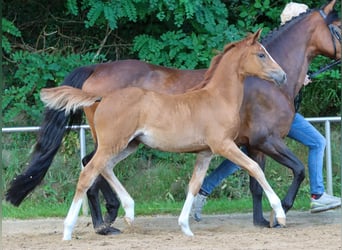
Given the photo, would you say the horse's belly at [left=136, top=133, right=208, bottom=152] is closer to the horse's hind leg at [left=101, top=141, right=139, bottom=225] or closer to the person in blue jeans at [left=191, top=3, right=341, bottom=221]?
the horse's hind leg at [left=101, top=141, right=139, bottom=225]

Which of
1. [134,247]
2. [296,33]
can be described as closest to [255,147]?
[296,33]

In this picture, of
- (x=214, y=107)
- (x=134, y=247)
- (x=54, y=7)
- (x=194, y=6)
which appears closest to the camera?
(x=134, y=247)

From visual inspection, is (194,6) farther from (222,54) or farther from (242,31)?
(222,54)

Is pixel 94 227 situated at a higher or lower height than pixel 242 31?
lower

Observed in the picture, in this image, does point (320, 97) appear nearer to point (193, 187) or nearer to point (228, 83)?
point (228, 83)

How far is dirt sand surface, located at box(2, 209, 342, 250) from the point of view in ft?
22.3

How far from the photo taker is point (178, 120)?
292 inches

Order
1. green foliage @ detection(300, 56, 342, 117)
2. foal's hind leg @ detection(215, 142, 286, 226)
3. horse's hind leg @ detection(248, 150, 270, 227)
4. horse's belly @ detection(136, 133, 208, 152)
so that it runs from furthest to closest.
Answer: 1. green foliage @ detection(300, 56, 342, 117)
2. horse's hind leg @ detection(248, 150, 270, 227)
3. horse's belly @ detection(136, 133, 208, 152)
4. foal's hind leg @ detection(215, 142, 286, 226)

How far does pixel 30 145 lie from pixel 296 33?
167 inches

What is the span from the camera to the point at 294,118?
8391 millimetres

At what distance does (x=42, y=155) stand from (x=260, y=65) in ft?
7.23

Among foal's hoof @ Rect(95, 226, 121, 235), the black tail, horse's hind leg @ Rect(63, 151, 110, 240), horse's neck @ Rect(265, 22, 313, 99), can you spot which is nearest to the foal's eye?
horse's neck @ Rect(265, 22, 313, 99)

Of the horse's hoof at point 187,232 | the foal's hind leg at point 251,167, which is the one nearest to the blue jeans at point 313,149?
the foal's hind leg at point 251,167

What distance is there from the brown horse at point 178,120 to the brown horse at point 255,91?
1.44ft
